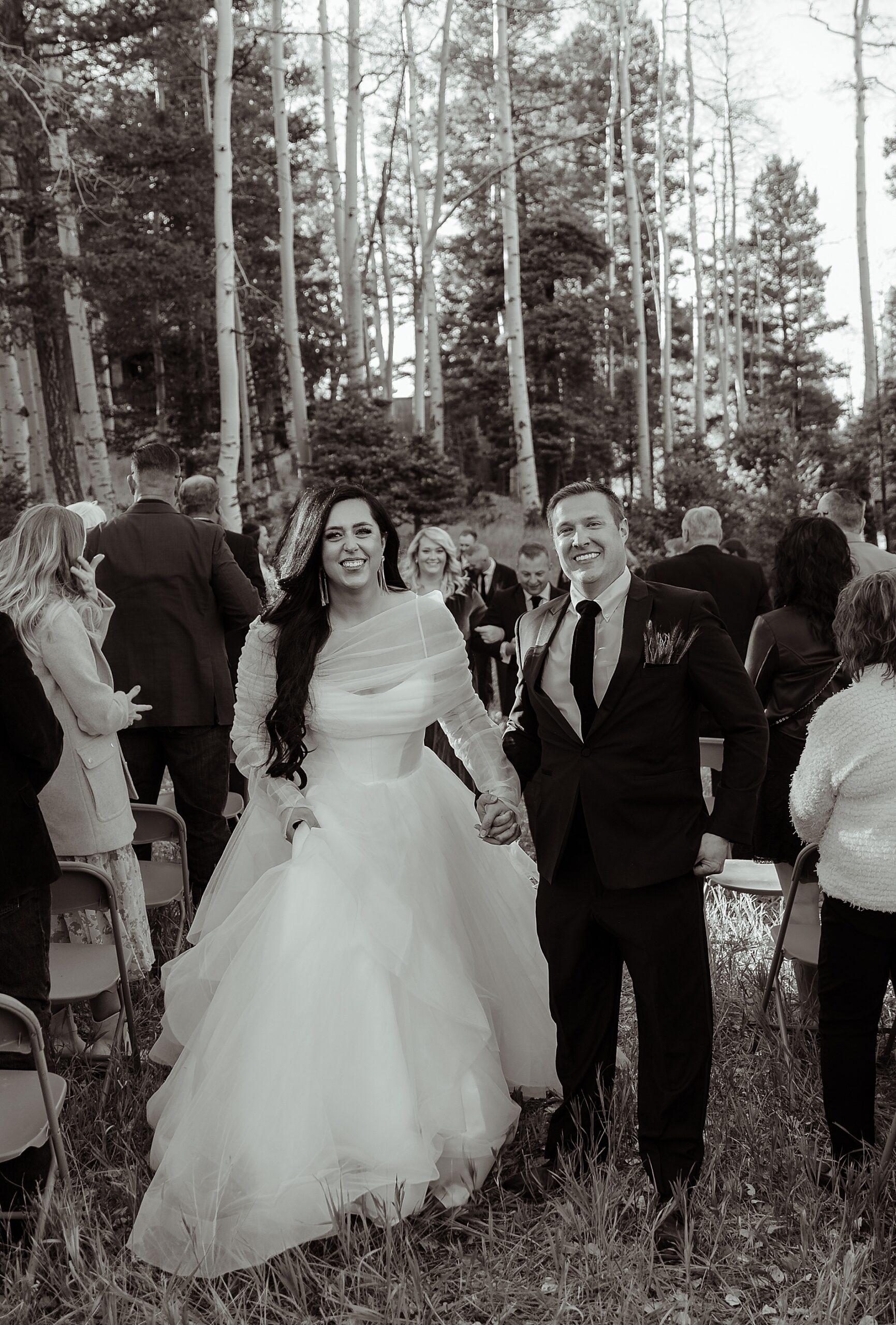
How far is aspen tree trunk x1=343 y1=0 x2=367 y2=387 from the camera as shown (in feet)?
69.5

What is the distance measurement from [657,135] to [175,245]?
17.3m

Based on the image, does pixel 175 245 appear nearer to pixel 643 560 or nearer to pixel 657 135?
pixel 643 560

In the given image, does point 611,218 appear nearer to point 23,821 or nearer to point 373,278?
point 373,278

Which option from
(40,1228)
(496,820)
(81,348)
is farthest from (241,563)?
(81,348)

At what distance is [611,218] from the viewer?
34875mm

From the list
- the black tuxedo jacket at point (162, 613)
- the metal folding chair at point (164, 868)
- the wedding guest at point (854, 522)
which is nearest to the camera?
the metal folding chair at point (164, 868)

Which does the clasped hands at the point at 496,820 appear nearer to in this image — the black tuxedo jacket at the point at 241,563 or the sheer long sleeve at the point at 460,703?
the sheer long sleeve at the point at 460,703

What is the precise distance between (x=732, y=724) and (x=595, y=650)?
43cm

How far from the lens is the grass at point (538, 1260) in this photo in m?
2.76

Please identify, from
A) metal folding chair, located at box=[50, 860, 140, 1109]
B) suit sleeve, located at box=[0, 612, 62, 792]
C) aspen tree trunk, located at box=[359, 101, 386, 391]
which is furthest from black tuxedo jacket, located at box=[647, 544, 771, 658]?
aspen tree trunk, located at box=[359, 101, 386, 391]

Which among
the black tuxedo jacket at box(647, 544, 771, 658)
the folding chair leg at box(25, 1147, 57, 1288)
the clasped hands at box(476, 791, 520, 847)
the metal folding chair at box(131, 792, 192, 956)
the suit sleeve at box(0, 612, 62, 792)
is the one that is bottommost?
the folding chair leg at box(25, 1147, 57, 1288)

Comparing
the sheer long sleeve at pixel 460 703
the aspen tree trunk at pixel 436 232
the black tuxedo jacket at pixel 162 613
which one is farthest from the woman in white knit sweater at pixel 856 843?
the aspen tree trunk at pixel 436 232

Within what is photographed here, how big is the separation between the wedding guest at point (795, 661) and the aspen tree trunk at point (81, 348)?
12797 mm

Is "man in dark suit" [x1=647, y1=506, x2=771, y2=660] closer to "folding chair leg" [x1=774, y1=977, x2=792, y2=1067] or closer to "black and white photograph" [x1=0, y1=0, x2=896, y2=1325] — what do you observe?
"black and white photograph" [x1=0, y1=0, x2=896, y2=1325]
